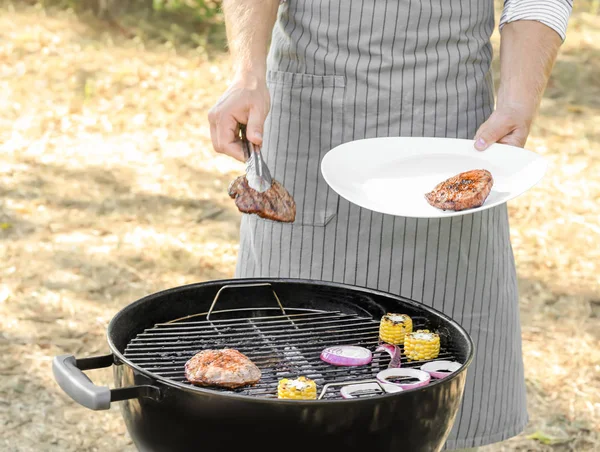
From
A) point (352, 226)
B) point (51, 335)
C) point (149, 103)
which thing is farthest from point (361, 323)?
point (149, 103)

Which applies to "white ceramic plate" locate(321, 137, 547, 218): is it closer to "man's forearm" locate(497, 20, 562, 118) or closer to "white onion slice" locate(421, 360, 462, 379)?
"man's forearm" locate(497, 20, 562, 118)

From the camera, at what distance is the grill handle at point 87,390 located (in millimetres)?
1464

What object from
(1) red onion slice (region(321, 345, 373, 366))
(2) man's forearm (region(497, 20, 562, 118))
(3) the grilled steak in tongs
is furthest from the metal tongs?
(2) man's forearm (region(497, 20, 562, 118))

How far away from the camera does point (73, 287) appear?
433 centimetres

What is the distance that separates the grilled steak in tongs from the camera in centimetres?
185

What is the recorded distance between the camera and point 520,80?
6.93 ft

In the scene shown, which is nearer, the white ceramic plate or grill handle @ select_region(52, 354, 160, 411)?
grill handle @ select_region(52, 354, 160, 411)

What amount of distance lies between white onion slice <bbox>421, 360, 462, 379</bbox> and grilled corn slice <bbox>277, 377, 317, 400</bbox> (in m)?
0.29

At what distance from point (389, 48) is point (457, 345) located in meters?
0.77

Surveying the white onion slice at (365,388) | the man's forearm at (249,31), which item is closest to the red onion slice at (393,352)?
the white onion slice at (365,388)

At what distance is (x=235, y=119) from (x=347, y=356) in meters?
0.55

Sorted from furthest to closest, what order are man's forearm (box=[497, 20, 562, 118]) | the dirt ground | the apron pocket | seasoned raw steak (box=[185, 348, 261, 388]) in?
the dirt ground
the apron pocket
man's forearm (box=[497, 20, 562, 118])
seasoned raw steak (box=[185, 348, 261, 388])

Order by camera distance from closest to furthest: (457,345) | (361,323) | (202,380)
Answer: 1. (202,380)
2. (457,345)
3. (361,323)

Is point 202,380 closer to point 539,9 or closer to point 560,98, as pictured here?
point 539,9
